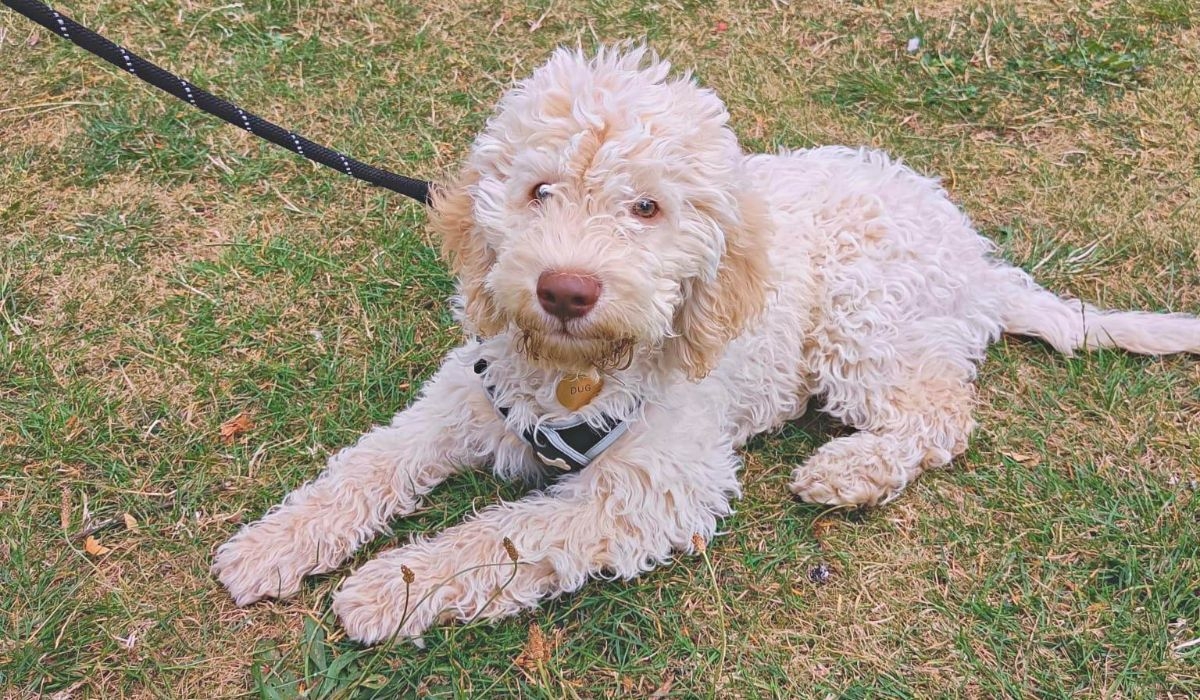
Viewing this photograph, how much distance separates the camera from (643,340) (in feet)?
7.47

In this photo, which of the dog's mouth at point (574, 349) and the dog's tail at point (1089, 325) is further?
the dog's tail at point (1089, 325)

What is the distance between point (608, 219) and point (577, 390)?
676mm

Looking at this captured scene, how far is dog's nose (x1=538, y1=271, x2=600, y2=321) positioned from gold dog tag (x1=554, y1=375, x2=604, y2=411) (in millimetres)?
558

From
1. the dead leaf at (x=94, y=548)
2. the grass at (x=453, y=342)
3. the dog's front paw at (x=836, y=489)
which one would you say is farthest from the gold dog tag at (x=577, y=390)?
the dead leaf at (x=94, y=548)

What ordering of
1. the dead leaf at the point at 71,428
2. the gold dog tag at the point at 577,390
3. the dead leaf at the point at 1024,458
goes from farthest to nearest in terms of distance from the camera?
the dead leaf at the point at 1024,458
the dead leaf at the point at 71,428
the gold dog tag at the point at 577,390

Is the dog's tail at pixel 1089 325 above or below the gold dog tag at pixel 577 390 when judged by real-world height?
above

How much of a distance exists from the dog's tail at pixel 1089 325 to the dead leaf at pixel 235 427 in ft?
10.4

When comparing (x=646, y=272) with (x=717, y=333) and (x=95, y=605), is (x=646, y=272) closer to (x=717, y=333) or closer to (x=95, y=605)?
(x=717, y=333)

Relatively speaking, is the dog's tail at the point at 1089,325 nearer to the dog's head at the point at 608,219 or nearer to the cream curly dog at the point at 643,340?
the cream curly dog at the point at 643,340

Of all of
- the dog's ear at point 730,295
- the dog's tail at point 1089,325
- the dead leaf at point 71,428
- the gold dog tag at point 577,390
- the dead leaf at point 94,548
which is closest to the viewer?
the dog's ear at point 730,295

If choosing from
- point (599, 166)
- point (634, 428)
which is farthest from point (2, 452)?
point (599, 166)

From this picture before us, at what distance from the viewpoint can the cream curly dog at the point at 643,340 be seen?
2.22 m

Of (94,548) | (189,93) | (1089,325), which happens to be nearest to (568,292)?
(189,93)

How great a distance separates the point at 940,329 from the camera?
136 inches
